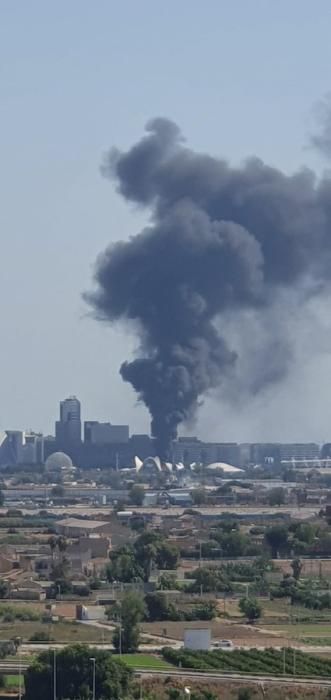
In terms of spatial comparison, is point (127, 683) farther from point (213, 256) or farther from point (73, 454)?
point (73, 454)

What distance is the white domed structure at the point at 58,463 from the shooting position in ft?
303

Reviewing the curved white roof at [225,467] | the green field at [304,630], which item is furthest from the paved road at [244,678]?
the curved white roof at [225,467]

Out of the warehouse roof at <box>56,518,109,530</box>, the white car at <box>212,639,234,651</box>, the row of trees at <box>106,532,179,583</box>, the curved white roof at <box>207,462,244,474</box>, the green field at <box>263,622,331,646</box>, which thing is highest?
the curved white roof at <box>207,462,244,474</box>

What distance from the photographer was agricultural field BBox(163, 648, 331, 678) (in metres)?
25.8

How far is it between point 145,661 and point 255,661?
125 centimetres

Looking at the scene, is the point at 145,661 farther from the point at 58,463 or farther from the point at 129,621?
the point at 58,463

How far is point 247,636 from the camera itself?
1160 inches

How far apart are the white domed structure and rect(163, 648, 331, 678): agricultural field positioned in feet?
212

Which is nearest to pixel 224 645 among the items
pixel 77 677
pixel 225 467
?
pixel 77 677

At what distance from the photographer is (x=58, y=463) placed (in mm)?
93188

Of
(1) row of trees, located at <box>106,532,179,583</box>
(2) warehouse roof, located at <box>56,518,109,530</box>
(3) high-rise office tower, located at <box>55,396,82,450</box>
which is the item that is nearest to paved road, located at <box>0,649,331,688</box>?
(1) row of trees, located at <box>106,532,179,583</box>

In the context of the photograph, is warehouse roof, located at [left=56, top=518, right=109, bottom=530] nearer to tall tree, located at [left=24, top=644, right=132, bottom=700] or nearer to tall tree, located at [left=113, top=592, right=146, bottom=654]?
tall tree, located at [left=113, top=592, right=146, bottom=654]

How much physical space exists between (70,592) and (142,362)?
40.7 metres

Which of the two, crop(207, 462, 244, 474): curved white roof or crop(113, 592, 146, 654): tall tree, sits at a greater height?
crop(207, 462, 244, 474): curved white roof
